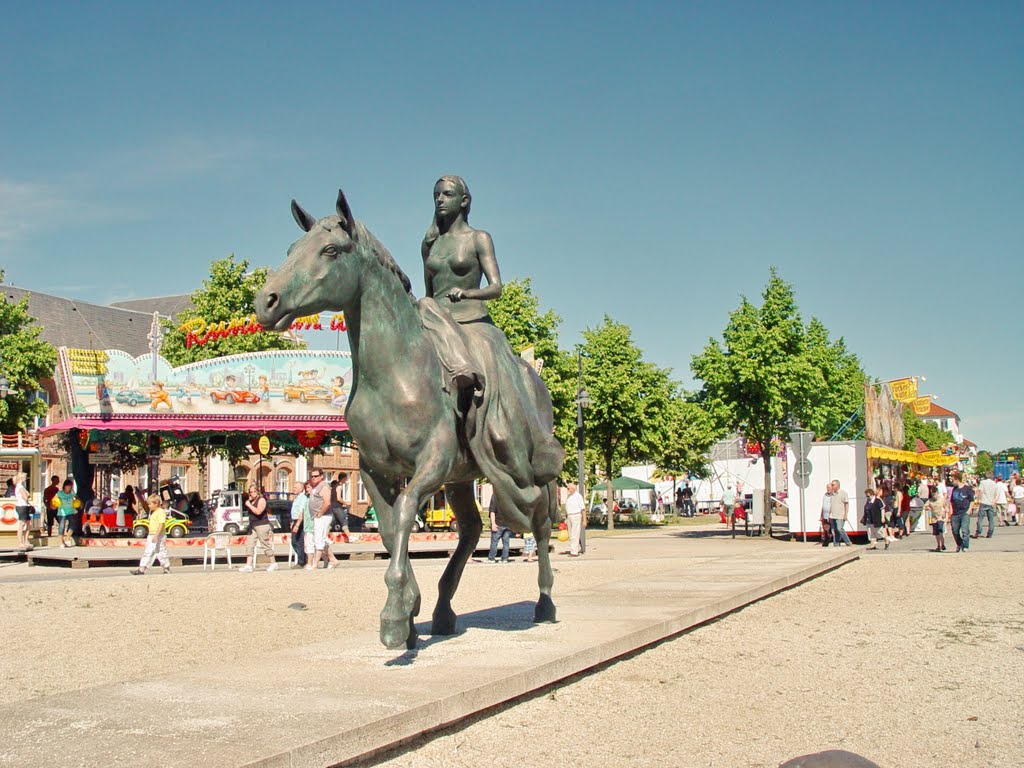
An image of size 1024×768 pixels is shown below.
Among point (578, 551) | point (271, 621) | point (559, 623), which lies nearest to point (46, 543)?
point (578, 551)

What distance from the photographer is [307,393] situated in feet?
102

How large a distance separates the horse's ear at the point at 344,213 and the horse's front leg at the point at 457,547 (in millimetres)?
2517

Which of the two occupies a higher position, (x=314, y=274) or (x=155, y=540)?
(x=314, y=274)

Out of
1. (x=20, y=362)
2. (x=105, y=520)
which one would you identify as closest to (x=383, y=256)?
(x=105, y=520)

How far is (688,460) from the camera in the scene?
58719mm

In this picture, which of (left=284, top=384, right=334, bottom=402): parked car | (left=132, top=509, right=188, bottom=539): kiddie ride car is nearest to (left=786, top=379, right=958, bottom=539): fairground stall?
(left=284, top=384, right=334, bottom=402): parked car

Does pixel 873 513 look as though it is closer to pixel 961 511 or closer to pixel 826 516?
pixel 826 516

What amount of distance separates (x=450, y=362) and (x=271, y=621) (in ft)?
22.3

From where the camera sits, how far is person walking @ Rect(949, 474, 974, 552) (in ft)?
81.6

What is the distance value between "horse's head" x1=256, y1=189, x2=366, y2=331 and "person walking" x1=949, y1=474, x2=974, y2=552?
22112 millimetres

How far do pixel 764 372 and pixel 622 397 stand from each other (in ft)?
48.6

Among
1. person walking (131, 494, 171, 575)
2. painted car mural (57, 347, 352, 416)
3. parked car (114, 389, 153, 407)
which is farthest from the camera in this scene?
parked car (114, 389, 153, 407)

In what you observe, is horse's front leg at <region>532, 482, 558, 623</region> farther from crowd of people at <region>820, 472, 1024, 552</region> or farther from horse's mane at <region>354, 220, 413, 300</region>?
crowd of people at <region>820, 472, 1024, 552</region>

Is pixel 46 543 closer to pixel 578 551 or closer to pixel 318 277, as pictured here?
pixel 578 551
